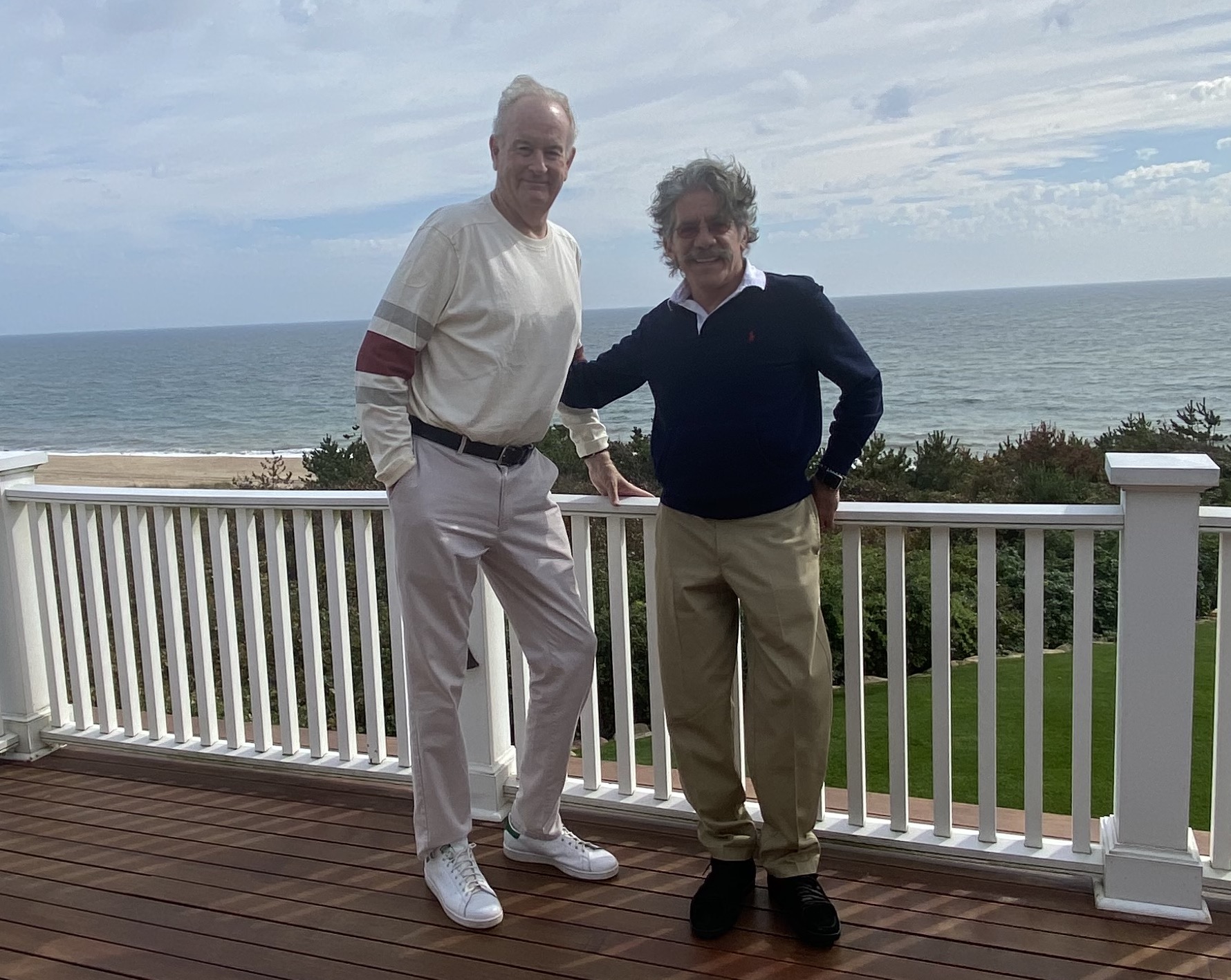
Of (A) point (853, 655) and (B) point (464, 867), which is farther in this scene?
(A) point (853, 655)

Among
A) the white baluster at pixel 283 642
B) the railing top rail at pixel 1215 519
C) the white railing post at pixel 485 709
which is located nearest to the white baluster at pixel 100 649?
the white baluster at pixel 283 642

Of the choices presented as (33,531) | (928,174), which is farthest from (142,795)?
(928,174)

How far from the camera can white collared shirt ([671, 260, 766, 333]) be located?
211 centimetres

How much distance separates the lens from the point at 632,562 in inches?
234

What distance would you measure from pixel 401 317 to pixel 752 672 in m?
1.04

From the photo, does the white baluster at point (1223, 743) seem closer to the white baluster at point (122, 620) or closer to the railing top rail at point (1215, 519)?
the railing top rail at point (1215, 519)

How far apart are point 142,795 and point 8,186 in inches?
1853

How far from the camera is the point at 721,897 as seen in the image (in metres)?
2.22

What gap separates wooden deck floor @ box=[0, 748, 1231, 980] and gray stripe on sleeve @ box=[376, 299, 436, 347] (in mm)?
1298

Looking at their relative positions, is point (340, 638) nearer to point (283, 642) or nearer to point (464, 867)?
point (283, 642)

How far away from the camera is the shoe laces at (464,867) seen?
230cm

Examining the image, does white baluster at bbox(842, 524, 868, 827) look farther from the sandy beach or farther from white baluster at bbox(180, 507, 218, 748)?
the sandy beach

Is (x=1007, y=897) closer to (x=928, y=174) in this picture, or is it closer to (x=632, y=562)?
(x=632, y=562)

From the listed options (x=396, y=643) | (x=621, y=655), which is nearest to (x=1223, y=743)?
(x=621, y=655)
